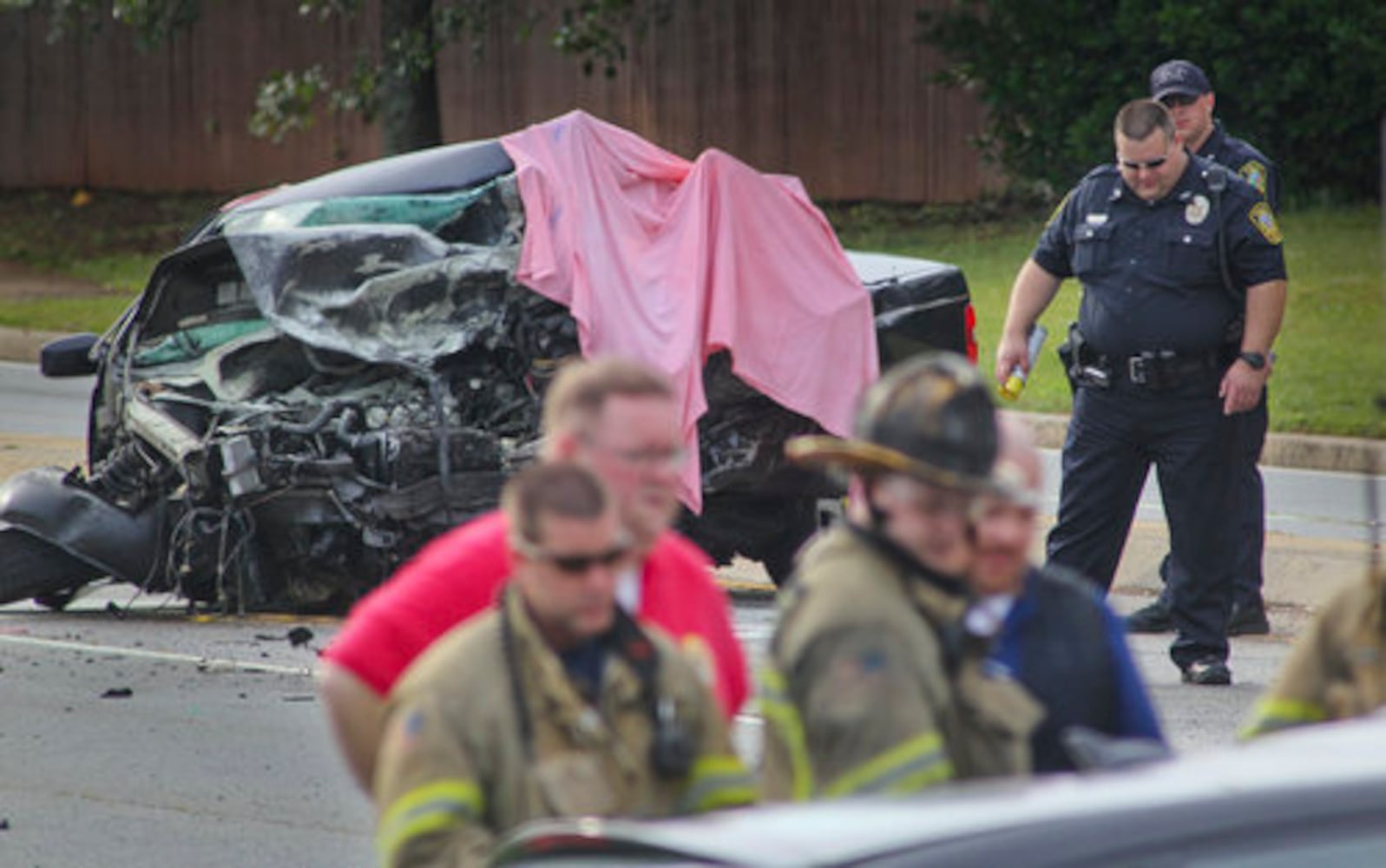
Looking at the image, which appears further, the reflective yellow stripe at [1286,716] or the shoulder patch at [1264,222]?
the shoulder patch at [1264,222]

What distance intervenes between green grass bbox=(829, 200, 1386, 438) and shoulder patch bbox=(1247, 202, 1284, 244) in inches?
174

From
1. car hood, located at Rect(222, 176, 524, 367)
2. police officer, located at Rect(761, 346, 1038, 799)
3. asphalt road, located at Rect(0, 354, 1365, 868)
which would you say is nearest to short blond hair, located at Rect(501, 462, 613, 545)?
police officer, located at Rect(761, 346, 1038, 799)

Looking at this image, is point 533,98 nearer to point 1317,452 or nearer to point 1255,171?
point 1317,452

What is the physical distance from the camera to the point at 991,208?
26156 mm

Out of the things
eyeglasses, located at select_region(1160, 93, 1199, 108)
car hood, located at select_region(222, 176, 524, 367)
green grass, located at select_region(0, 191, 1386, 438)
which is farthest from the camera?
green grass, located at select_region(0, 191, 1386, 438)

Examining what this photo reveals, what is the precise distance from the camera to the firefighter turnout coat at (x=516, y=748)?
3.84m

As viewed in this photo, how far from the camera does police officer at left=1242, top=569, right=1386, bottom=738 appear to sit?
13.6 ft

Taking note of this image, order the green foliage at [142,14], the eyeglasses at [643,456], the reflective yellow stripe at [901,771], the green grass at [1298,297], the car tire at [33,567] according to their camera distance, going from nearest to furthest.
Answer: the reflective yellow stripe at [901,771]
the eyeglasses at [643,456]
the car tire at [33,567]
the green grass at [1298,297]
the green foliage at [142,14]

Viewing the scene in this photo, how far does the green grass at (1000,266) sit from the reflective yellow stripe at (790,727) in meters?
8.57

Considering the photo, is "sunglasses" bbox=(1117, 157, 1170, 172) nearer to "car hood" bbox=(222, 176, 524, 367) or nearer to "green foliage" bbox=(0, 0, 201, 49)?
"car hood" bbox=(222, 176, 524, 367)

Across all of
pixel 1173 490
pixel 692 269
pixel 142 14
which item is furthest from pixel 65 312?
pixel 1173 490

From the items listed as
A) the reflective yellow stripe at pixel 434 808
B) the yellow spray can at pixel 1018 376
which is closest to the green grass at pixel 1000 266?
the yellow spray can at pixel 1018 376

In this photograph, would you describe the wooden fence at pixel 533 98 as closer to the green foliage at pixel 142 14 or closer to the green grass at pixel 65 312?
the green foliage at pixel 142 14

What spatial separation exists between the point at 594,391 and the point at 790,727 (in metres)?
0.73
